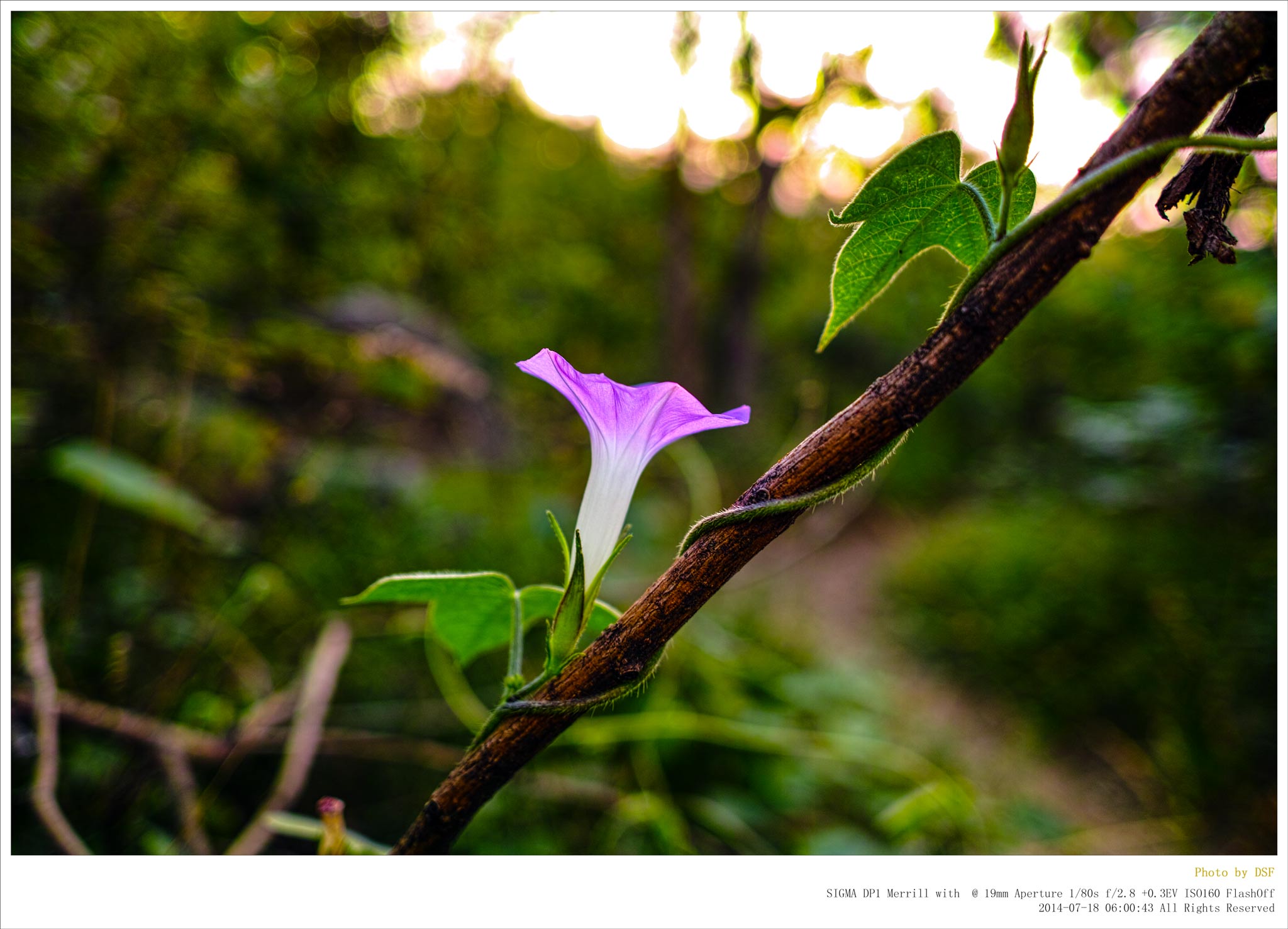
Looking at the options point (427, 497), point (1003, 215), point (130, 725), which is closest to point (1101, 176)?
point (1003, 215)

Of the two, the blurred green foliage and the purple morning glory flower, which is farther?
the blurred green foliage

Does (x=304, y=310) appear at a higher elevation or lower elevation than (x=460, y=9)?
lower

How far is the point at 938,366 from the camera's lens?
265 mm

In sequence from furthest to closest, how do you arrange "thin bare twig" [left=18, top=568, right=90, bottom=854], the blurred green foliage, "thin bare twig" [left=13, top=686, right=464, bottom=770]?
the blurred green foliage < "thin bare twig" [left=13, top=686, right=464, bottom=770] < "thin bare twig" [left=18, top=568, right=90, bottom=854]

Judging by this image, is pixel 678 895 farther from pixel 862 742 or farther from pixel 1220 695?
pixel 1220 695

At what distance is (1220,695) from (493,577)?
220 cm

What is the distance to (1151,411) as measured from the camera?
84.7 inches

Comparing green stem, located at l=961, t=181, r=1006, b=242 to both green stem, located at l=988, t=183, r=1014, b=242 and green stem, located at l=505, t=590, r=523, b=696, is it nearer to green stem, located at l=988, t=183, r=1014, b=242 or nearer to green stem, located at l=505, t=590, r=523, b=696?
green stem, located at l=988, t=183, r=1014, b=242

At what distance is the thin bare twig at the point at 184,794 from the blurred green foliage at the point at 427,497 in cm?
4

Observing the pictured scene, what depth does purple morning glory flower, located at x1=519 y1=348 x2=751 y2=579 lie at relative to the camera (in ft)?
0.96

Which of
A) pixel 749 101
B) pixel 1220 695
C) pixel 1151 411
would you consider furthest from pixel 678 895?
pixel 1151 411

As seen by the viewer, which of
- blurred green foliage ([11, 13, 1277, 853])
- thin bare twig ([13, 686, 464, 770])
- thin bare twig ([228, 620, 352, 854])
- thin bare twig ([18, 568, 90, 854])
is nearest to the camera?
thin bare twig ([18, 568, 90, 854])

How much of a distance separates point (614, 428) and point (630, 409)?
0.02 meters

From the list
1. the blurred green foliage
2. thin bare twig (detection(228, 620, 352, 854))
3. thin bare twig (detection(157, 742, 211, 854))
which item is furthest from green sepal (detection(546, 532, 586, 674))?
thin bare twig (detection(157, 742, 211, 854))
